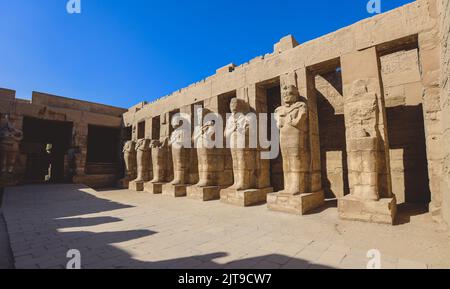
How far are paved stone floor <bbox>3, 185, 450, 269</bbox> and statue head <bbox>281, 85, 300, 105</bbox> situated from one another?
2838 millimetres

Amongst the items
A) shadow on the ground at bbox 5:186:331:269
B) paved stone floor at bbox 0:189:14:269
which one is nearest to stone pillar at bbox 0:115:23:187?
shadow on the ground at bbox 5:186:331:269

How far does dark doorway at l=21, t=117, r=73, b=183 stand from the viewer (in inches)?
525

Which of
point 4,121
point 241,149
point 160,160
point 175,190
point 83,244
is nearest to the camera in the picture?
point 83,244

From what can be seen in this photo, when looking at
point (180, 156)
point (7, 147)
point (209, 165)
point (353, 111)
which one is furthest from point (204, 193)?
point (7, 147)

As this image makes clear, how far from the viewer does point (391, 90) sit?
20.1ft

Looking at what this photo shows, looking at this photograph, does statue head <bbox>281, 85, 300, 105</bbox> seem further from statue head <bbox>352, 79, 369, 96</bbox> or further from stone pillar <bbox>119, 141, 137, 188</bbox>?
stone pillar <bbox>119, 141, 137, 188</bbox>

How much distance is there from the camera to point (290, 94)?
5695 millimetres

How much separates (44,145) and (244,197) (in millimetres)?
14542

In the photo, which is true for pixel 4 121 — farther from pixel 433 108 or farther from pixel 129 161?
pixel 433 108

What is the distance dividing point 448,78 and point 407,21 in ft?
7.04

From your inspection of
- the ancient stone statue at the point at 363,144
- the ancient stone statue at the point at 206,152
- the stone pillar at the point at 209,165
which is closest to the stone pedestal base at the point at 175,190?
the stone pillar at the point at 209,165
